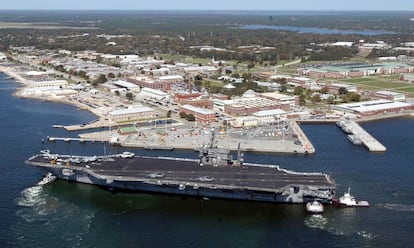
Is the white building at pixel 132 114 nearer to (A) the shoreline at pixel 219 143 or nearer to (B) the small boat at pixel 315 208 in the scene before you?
(A) the shoreline at pixel 219 143

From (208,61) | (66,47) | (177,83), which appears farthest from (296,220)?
(66,47)

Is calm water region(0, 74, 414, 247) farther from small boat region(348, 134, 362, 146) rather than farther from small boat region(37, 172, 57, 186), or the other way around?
small boat region(348, 134, 362, 146)

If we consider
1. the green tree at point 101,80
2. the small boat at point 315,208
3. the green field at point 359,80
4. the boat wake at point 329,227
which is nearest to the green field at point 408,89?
the green field at point 359,80

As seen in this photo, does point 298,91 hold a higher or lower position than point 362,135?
higher

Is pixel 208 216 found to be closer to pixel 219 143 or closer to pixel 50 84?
pixel 219 143

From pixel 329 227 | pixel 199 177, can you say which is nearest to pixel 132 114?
pixel 199 177

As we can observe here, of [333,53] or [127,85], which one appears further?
[333,53]

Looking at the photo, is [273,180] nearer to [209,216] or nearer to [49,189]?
[209,216]
